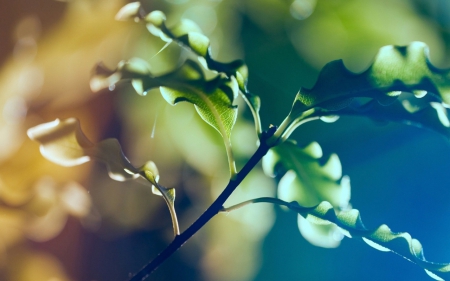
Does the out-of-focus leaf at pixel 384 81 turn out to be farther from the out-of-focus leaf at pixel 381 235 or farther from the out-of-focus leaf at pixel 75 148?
the out-of-focus leaf at pixel 75 148

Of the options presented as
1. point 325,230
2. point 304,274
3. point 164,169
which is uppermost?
point 325,230

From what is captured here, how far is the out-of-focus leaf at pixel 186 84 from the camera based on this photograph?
41 centimetres

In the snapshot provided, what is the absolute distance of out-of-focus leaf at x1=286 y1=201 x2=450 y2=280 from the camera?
0.45 m

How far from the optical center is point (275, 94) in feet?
2.59

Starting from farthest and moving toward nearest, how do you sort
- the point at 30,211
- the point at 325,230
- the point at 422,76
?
1. the point at 30,211
2. the point at 325,230
3. the point at 422,76

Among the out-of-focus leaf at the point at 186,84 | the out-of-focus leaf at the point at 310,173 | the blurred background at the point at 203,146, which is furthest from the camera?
the blurred background at the point at 203,146

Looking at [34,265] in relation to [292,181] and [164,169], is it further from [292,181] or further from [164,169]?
[292,181]

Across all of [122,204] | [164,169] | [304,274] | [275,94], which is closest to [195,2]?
[275,94]

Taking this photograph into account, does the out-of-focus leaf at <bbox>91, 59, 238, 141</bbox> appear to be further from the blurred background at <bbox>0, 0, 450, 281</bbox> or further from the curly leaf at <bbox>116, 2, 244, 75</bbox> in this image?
the blurred background at <bbox>0, 0, 450, 281</bbox>

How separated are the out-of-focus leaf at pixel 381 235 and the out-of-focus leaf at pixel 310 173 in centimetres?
15

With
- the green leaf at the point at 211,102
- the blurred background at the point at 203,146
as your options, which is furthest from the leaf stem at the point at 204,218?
the blurred background at the point at 203,146

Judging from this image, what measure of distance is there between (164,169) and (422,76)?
55 cm

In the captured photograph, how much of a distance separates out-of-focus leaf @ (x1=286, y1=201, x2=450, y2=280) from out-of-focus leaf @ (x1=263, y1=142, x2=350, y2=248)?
0.15m

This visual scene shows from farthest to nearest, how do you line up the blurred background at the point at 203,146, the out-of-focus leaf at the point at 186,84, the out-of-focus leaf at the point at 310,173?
the blurred background at the point at 203,146, the out-of-focus leaf at the point at 310,173, the out-of-focus leaf at the point at 186,84
